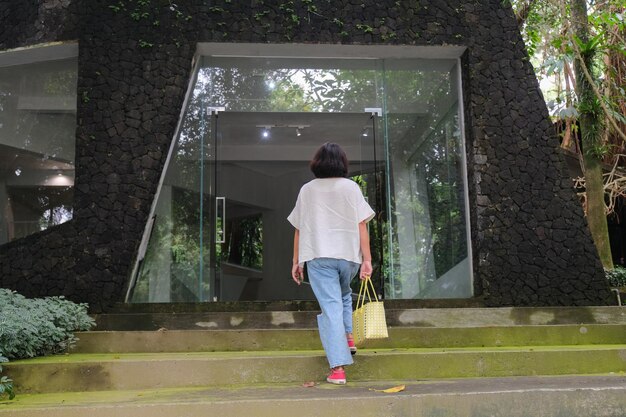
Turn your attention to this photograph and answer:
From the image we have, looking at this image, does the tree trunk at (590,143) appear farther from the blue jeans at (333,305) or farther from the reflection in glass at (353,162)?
the blue jeans at (333,305)

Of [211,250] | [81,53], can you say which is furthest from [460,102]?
[81,53]

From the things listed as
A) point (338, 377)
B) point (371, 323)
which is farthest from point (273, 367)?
point (371, 323)

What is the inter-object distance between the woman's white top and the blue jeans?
0.06 m

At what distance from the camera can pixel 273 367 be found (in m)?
3.73

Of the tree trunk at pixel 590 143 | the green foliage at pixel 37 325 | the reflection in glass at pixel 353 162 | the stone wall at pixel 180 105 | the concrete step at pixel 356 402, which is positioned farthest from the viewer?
the tree trunk at pixel 590 143

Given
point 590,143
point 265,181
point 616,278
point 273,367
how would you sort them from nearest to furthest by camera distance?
point 273,367 < point 590,143 < point 616,278 < point 265,181

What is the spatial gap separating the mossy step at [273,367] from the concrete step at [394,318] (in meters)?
1.07

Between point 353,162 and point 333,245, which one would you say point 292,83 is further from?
point 333,245

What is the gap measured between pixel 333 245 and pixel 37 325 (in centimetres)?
211

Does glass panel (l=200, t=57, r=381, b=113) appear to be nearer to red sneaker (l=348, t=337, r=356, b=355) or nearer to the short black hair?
the short black hair

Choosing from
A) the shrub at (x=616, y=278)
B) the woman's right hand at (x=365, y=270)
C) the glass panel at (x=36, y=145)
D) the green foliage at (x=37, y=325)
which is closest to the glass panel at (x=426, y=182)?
the shrub at (x=616, y=278)

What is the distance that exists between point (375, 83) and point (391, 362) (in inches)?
152

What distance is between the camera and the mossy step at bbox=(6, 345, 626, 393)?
12.0ft

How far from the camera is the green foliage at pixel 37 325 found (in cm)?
373
